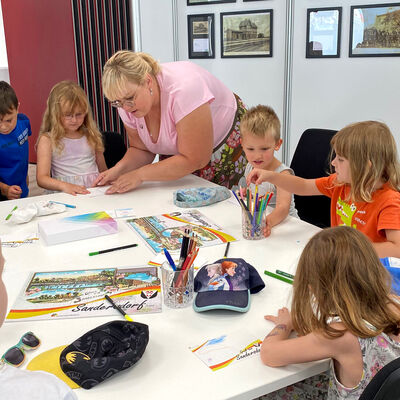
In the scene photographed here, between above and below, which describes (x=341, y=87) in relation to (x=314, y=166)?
above

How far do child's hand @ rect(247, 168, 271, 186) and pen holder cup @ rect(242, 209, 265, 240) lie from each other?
0.16m

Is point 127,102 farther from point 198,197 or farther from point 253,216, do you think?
point 253,216

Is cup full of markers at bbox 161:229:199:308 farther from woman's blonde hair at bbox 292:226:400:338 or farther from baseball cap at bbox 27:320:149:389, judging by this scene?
woman's blonde hair at bbox 292:226:400:338

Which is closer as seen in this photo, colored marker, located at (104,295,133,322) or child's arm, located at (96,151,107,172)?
colored marker, located at (104,295,133,322)

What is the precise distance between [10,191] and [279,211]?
1588 mm

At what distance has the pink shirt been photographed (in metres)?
2.18

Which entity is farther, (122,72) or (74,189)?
(74,189)

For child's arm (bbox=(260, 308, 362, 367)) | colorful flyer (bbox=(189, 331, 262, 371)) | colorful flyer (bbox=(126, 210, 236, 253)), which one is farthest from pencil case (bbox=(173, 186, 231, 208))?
child's arm (bbox=(260, 308, 362, 367))

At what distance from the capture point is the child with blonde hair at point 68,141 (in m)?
2.69

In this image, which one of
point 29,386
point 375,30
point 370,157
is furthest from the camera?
point 375,30

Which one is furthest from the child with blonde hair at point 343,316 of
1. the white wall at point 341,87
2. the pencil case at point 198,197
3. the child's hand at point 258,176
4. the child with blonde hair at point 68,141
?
the white wall at point 341,87

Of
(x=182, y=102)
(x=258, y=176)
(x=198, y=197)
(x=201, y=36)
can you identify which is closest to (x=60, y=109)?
(x=182, y=102)

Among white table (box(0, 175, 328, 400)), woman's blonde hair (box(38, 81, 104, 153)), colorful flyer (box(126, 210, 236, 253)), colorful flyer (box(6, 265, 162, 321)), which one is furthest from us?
woman's blonde hair (box(38, 81, 104, 153))

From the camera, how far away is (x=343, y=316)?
103 cm
